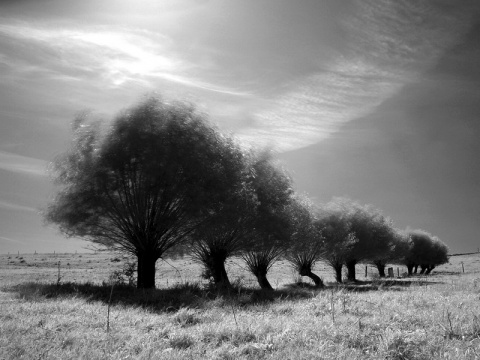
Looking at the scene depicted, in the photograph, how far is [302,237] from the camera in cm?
3644

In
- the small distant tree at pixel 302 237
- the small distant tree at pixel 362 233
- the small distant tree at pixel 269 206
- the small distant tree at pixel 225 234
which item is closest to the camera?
the small distant tree at pixel 225 234

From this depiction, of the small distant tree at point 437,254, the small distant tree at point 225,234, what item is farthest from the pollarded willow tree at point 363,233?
the small distant tree at point 437,254

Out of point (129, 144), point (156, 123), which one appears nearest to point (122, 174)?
point (129, 144)

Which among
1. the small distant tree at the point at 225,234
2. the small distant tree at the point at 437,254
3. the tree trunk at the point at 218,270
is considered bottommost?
the small distant tree at the point at 437,254

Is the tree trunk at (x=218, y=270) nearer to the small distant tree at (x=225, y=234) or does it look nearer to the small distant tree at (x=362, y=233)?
the small distant tree at (x=225, y=234)

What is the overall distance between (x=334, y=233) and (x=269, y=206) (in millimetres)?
21610

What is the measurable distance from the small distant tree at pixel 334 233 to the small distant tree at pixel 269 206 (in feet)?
51.9

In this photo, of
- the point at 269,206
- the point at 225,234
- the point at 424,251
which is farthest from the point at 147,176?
the point at 424,251

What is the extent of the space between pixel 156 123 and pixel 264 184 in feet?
37.3

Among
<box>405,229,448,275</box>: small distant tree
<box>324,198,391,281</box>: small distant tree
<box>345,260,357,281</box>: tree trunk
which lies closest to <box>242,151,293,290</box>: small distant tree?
<box>324,198,391,281</box>: small distant tree

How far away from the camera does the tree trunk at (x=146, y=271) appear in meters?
24.7

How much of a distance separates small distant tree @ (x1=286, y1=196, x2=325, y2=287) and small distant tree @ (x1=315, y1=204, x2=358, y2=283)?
2619 millimetres

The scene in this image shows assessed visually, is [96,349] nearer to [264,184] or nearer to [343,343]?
[343,343]

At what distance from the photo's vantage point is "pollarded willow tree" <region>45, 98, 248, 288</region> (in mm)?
23391
